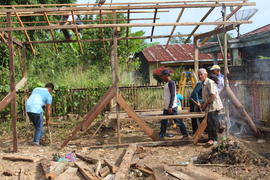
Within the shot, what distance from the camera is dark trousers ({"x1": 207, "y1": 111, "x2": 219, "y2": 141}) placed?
21.8 feet

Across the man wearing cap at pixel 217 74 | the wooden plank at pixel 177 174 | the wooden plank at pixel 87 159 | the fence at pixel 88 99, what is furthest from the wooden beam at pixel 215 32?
the wooden plank at pixel 87 159

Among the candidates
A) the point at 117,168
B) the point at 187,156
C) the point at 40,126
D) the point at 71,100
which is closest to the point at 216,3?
the point at 187,156

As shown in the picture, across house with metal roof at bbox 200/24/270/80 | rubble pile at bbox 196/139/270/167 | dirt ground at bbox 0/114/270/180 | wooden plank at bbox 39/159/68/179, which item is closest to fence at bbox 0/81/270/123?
dirt ground at bbox 0/114/270/180

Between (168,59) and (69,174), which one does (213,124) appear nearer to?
(69,174)

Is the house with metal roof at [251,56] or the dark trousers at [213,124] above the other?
the house with metal roof at [251,56]

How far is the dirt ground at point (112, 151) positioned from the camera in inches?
193

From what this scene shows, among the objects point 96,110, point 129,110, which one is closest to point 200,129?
point 129,110

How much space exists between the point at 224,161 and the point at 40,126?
456cm

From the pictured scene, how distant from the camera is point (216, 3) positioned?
662 cm

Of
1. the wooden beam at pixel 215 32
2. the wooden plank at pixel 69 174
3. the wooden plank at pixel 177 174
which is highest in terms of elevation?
the wooden beam at pixel 215 32

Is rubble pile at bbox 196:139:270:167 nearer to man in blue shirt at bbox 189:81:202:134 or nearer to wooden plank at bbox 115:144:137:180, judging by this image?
wooden plank at bbox 115:144:137:180

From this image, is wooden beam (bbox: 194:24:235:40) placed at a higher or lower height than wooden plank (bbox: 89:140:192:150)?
higher

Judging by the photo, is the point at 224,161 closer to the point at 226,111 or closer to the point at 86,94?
the point at 226,111

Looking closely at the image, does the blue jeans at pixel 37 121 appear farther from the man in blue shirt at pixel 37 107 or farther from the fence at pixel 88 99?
the fence at pixel 88 99
